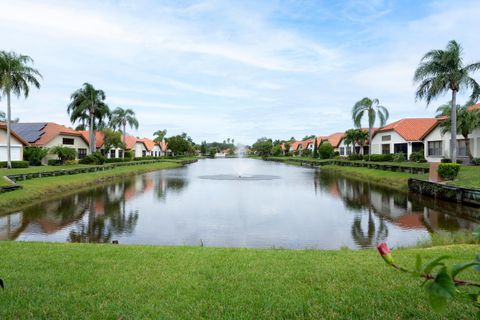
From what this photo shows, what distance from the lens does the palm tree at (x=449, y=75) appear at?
29562 millimetres

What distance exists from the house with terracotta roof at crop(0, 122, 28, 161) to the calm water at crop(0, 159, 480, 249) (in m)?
19.8

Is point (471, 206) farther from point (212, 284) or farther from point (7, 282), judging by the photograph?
point (7, 282)

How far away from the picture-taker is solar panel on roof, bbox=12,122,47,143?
1995 inches

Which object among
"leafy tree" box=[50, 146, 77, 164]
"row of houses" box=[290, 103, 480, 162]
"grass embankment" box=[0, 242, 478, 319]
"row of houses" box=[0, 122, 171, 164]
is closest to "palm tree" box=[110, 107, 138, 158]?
"row of houses" box=[0, 122, 171, 164]

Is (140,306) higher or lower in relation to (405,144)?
lower

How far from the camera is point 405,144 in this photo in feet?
163

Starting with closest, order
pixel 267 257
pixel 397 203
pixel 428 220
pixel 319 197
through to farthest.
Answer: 1. pixel 267 257
2. pixel 428 220
3. pixel 397 203
4. pixel 319 197

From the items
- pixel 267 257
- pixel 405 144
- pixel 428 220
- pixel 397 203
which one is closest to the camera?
pixel 267 257

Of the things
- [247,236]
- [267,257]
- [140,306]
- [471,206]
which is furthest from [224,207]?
[140,306]

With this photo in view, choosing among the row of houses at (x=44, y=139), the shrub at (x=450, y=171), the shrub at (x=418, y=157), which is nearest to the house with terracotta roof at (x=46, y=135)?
the row of houses at (x=44, y=139)

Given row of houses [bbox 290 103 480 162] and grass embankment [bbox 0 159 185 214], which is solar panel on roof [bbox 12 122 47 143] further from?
row of houses [bbox 290 103 480 162]

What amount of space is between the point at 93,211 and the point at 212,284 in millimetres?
15046

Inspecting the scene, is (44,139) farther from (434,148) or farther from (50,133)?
(434,148)

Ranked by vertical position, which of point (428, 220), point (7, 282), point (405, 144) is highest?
point (405, 144)
